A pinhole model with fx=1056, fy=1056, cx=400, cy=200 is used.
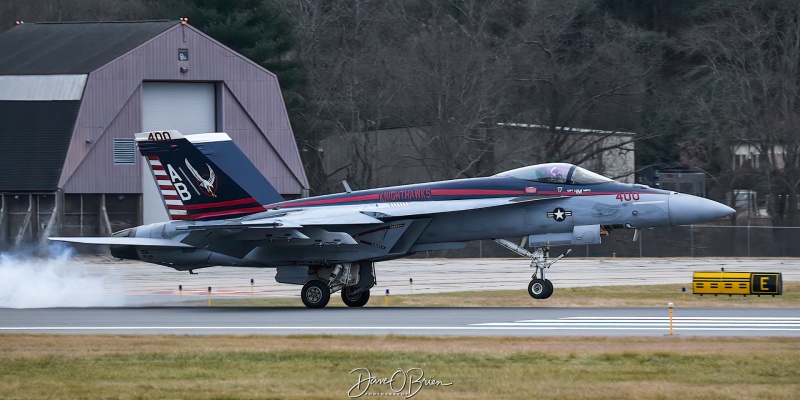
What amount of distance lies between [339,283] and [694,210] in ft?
23.3

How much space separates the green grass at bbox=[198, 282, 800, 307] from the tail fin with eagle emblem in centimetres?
270

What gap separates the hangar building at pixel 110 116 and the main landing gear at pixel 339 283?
72.7 ft

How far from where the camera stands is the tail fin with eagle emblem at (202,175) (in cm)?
2178

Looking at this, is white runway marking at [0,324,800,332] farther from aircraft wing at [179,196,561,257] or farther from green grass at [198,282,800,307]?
green grass at [198,282,800,307]

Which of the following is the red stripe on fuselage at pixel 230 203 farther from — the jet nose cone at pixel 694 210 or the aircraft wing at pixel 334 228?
the jet nose cone at pixel 694 210

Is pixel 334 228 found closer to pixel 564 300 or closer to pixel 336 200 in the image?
pixel 336 200

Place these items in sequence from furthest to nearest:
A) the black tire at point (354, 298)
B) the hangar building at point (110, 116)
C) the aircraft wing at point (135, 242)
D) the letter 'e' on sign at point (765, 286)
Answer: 1. the hangar building at point (110, 116)
2. the letter 'e' on sign at point (765, 286)
3. the black tire at point (354, 298)
4. the aircraft wing at point (135, 242)

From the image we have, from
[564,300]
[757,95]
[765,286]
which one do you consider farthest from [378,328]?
[757,95]

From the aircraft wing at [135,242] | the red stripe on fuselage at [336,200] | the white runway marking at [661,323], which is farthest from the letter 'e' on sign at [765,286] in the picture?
the aircraft wing at [135,242]

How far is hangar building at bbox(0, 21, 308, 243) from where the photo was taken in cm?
4147

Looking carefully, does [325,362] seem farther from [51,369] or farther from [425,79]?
[425,79]

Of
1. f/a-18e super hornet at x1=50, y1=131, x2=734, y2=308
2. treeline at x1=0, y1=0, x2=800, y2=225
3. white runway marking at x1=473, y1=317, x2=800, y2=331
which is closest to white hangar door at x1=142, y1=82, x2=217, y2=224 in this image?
treeline at x1=0, y1=0, x2=800, y2=225

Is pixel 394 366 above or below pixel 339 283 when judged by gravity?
below

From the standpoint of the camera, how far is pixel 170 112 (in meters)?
43.7
